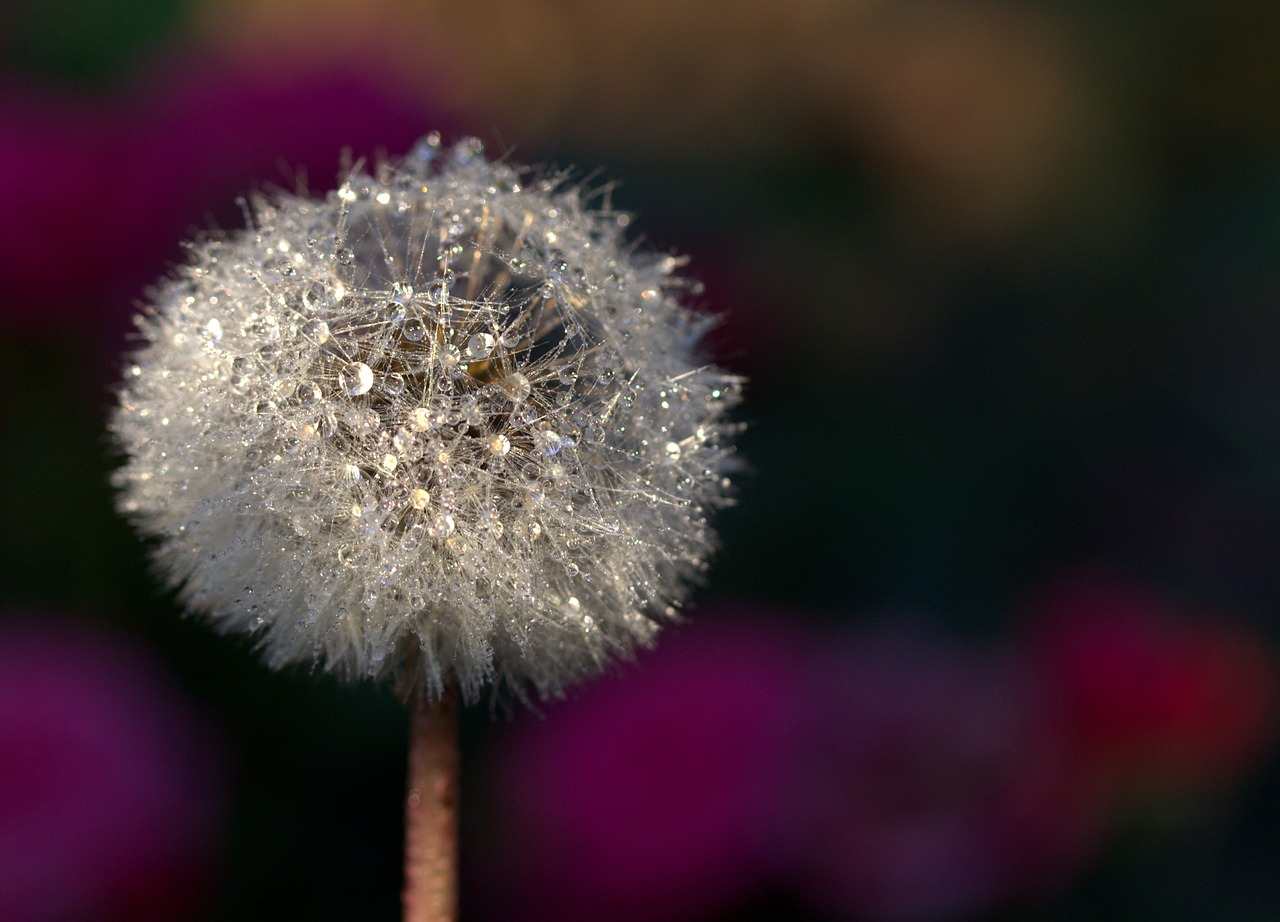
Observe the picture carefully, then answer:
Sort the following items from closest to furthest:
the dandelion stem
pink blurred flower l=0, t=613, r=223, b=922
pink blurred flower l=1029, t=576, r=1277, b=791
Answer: the dandelion stem
pink blurred flower l=0, t=613, r=223, b=922
pink blurred flower l=1029, t=576, r=1277, b=791

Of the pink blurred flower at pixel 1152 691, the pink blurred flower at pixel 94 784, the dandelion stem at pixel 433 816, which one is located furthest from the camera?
the pink blurred flower at pixel 1152 691

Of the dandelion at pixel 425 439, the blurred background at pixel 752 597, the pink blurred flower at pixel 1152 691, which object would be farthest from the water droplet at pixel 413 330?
Answer: the pink blurred flower at pixel 1152 691

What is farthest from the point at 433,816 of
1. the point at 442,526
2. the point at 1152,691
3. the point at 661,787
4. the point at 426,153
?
the point at 1152,691

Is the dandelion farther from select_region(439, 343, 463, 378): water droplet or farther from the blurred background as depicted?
the blurred background

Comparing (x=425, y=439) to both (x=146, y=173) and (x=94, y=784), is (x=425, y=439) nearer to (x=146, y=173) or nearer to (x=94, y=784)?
(x=94, y=784)

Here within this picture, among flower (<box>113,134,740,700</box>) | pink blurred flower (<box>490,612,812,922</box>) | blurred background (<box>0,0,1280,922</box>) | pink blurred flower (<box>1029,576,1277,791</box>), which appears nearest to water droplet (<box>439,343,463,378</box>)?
flower (<box>113,134,740,700</box>)

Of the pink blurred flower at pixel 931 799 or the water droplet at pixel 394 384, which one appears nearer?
the water droplet at pixel 394 384

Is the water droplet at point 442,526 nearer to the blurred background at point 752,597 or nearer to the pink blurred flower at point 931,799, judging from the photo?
the blurred background at point 752,597
